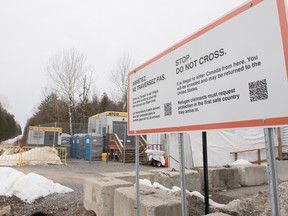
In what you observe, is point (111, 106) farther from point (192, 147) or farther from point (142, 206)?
point (142, 206)

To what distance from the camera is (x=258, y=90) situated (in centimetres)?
163

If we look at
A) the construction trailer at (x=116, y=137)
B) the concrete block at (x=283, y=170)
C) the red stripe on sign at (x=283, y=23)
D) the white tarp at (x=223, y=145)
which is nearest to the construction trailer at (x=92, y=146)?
the construction trailer at (x=116, y=137)

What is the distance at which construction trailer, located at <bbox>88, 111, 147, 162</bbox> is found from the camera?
18.1 metres

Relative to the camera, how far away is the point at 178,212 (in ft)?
10.5

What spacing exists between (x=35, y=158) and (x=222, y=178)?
12220 millimetres

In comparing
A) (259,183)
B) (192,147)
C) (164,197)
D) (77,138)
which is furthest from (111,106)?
(164,197)

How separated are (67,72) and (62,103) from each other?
6.39 metres

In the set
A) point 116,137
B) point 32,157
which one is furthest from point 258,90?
point 116,137

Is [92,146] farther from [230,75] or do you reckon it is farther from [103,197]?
[230,75]

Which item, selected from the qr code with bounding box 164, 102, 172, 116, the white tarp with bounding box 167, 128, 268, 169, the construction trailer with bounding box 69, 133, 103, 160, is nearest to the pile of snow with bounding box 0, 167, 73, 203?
the qr code with bounding box 164, 102, 172, 116

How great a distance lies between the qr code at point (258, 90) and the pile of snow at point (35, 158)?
1608cm

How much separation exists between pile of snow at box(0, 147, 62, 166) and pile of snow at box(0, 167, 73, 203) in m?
8.65

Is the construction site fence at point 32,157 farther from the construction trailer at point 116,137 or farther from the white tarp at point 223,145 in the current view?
the white tarp at point 223,145

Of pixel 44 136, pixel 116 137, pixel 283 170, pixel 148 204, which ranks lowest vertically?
pixel 283 170
